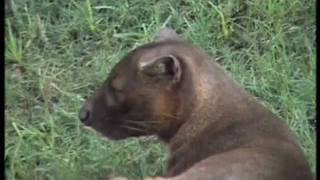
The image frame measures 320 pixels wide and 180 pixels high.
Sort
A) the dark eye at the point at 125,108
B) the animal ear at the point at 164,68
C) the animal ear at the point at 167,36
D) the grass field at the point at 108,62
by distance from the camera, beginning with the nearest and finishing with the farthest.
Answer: the animal ear at the point at 164,68 → the dark eye at the point at 125,108 → the animal ear at the point at 167,36 → the grass field at the point at 108,62

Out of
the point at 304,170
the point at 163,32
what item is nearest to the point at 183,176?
the point at 304,170

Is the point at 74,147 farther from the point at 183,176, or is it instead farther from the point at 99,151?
the point at 183,176

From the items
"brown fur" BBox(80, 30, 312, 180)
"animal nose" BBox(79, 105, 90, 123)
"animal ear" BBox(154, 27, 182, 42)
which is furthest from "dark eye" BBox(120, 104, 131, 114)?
"animal ear" BBox(154, 27, 182, 42)

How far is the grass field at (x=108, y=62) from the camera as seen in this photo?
6.09 metres

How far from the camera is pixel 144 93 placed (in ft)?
17.5

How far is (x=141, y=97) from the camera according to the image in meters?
5.36

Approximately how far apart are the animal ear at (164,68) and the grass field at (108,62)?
0.82 m

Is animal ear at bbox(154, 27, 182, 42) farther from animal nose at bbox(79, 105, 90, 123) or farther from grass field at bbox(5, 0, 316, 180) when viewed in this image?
grass field at bbox(5, 0, 316, 180)

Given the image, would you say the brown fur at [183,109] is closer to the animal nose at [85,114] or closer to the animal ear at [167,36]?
the animal nose at [85,114]

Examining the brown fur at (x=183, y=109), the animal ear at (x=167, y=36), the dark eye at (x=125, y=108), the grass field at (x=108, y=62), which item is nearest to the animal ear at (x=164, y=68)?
the brown fur at (x=183, y=109)

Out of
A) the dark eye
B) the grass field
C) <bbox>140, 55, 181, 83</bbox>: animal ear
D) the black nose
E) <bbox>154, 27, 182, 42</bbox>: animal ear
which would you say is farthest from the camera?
the grass field

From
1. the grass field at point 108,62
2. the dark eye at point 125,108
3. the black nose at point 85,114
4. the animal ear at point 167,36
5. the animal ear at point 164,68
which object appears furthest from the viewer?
the grass field at point 108,62

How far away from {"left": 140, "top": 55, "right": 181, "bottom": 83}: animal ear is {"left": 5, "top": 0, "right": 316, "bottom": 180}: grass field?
825mm

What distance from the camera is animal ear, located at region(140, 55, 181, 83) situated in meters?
5.23
